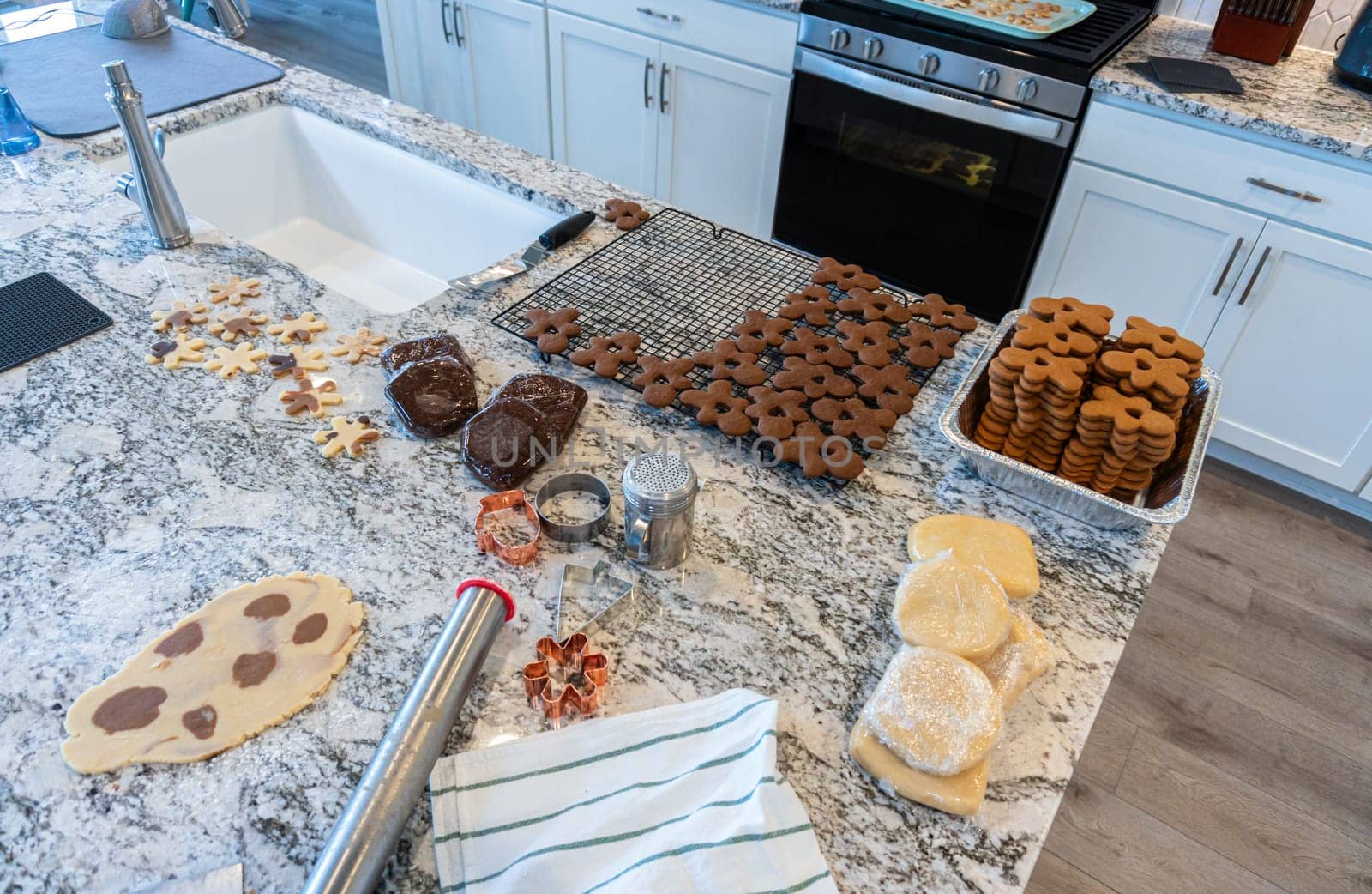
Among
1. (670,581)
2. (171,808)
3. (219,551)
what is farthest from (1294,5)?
(171,808)

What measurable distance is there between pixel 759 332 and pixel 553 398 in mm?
308

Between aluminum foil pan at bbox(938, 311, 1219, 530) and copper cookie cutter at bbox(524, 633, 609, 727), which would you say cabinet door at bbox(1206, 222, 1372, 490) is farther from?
copper cookie cutter at bbox(524, 633, 609, 727)

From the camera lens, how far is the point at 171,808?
67 centimetres

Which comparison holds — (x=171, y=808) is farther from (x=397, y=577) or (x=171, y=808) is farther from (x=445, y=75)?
(x=445, y=75)

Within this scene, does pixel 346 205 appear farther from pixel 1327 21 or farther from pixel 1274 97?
pixel 1327 21

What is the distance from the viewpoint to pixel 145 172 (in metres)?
1.23

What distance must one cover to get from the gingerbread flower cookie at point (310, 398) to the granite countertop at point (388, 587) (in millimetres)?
17

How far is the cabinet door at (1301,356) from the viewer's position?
182 cm

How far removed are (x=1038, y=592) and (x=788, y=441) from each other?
312 millimetres

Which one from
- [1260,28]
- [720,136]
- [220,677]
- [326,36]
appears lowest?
[326,36]

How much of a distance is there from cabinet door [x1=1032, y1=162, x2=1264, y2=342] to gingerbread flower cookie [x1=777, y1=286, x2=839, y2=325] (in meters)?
1.13

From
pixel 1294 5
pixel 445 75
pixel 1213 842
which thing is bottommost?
pixel 1213 842

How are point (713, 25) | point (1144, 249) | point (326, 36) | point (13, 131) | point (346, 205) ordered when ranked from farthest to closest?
point (326, 36) → point (713, 25) → point (1144, 249) → point (346, 205) → point (13, 131)

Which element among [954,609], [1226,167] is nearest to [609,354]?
[954,609]
